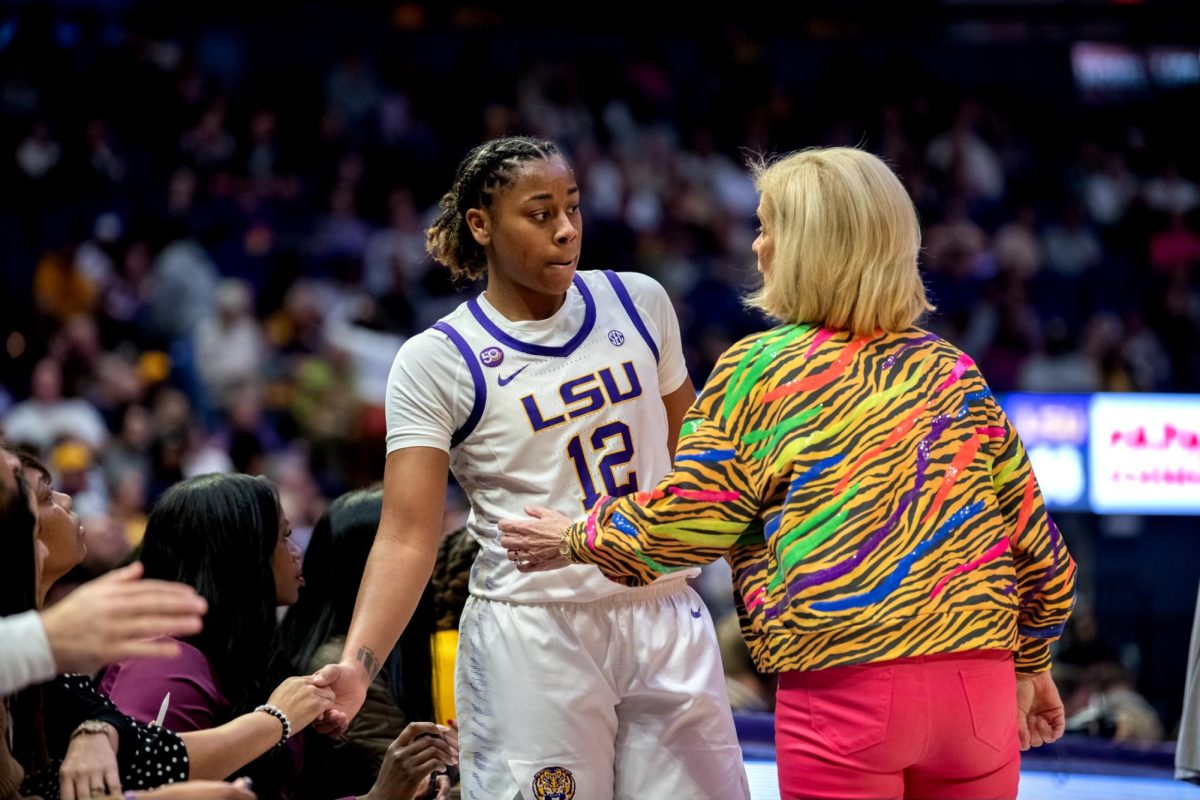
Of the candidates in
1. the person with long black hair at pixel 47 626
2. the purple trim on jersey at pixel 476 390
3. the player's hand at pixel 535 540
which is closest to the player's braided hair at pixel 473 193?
the purple trim on jersey at pixel 476 390

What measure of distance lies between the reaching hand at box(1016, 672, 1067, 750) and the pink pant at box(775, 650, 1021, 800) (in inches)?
11.3

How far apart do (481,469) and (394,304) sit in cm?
685

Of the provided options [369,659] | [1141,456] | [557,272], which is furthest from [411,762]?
[1141,456]

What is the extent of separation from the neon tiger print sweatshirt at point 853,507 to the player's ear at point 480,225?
79cm

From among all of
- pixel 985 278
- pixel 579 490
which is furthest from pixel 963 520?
pixel 985 278

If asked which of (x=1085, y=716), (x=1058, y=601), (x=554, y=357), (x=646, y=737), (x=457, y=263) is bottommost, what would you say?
(x=1085, y=716)

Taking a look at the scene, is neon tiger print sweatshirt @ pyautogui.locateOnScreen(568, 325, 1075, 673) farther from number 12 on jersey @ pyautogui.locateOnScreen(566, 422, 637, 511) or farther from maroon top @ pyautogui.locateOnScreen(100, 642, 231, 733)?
maroon top @ pyautogui.locateOnScreen(100, 642, 231, 733)

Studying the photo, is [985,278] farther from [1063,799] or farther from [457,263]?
[457,263]

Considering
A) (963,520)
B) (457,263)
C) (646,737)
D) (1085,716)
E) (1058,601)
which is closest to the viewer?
(963,520)

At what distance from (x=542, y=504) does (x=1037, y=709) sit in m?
0.98

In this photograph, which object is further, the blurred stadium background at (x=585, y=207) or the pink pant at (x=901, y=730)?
the blurred stadium background at (x=585, y=207)

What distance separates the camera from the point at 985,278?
1145cm

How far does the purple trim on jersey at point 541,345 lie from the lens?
2963 millimetres

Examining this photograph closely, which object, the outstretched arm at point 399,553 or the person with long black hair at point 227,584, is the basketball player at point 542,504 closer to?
the outstretched arm at point 399,553
